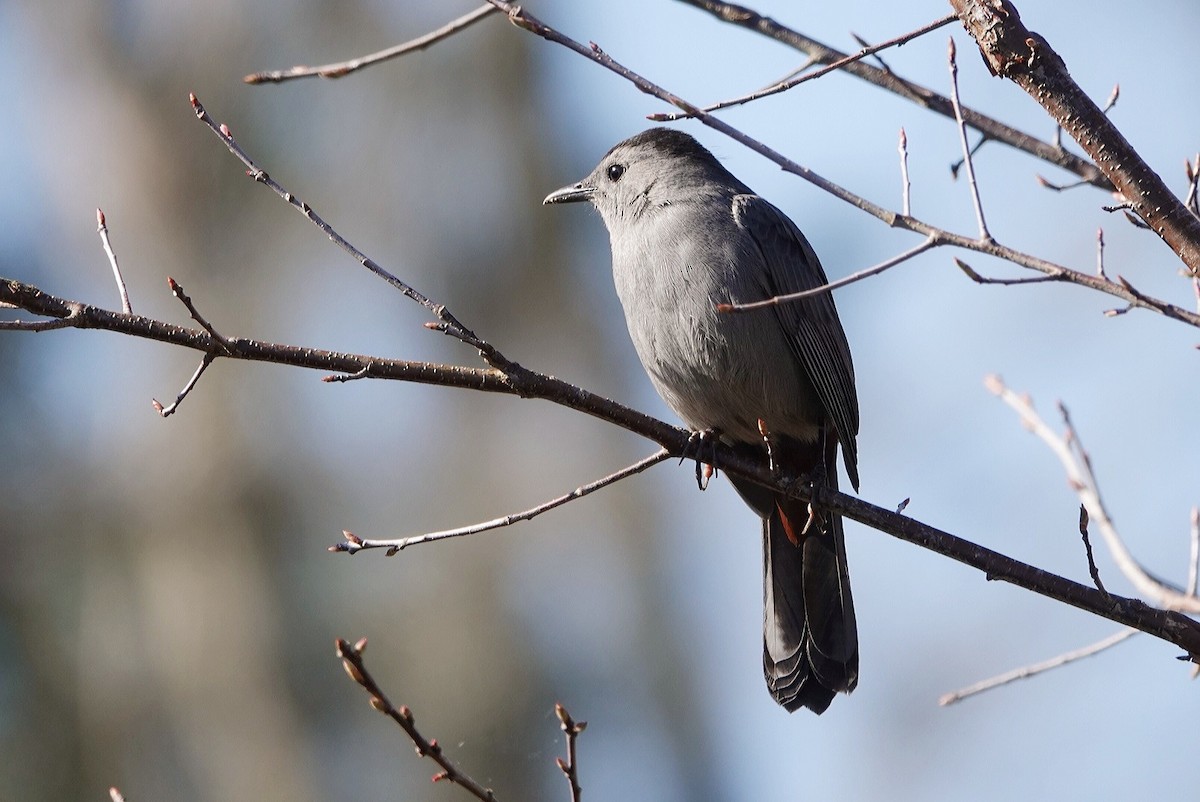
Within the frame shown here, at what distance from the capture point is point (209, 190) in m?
11.7

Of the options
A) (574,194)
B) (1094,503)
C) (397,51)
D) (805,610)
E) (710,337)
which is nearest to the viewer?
(1094,503)

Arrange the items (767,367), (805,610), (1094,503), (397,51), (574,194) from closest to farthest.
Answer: (1094,503)
(397,51)
(767,367)
(805,610)
(574,194)

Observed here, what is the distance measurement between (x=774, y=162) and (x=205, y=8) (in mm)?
10628

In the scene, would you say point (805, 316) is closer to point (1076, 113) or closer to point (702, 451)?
point (702, 451)

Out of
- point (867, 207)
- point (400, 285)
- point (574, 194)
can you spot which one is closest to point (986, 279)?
point (867, 207)

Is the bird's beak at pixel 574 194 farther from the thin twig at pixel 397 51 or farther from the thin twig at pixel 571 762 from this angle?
the thin twig at pixel 571 762

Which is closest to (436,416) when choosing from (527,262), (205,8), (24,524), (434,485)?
(434,485)

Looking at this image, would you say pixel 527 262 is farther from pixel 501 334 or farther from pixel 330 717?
pixel 330 717

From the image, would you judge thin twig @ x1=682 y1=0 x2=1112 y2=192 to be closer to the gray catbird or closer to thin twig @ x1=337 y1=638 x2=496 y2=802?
the gray catbird

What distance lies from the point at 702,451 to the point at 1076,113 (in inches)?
70.1

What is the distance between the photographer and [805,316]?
15.5 feet

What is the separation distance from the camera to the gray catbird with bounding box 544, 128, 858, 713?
4.45 metres

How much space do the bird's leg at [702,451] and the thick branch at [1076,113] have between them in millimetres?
1609

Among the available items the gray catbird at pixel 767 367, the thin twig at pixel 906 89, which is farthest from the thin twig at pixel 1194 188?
the gray catbird at pixel 767 367
